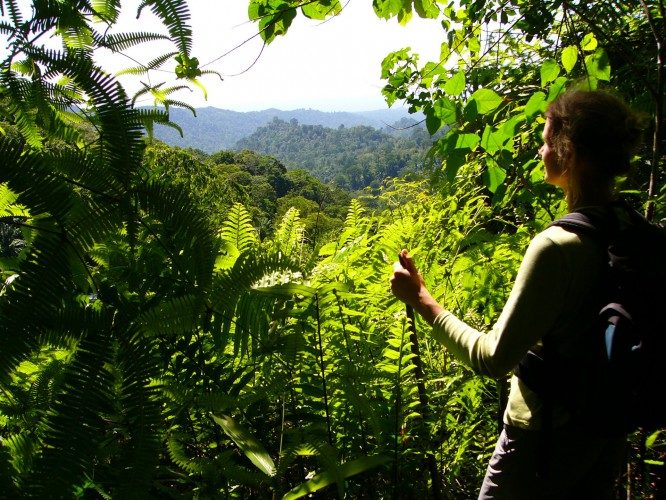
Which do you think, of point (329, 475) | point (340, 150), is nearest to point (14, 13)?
point (329, 475)

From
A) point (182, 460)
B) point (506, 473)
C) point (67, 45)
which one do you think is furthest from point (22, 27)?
point (506, 473)

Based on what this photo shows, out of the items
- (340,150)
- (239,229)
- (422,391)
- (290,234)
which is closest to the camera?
(422,391)

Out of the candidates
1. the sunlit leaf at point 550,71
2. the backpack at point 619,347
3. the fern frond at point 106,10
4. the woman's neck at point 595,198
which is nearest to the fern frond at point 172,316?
the fern frond at point 106,10

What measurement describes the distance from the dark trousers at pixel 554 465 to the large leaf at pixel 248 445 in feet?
2.14

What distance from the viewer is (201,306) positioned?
28.9 inches

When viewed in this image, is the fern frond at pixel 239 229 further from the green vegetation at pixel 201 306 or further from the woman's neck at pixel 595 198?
the woman's neck at pixel 595 198

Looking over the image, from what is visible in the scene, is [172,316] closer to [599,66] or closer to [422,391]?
[422,391]

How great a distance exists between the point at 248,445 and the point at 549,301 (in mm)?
743

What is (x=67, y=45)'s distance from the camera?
95 centimetres

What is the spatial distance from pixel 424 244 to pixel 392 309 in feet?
1.33

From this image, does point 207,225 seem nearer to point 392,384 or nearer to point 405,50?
point 392,384

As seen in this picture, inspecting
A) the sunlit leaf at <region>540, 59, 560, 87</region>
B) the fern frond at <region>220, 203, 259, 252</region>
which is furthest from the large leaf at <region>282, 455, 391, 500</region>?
the sunlit leaf at <region>540, 59, 560, 87</region>

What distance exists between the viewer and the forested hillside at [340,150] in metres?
124

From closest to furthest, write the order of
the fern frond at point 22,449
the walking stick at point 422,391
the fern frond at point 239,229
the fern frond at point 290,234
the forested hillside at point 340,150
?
1. the fern frond at point 22,449
2. the walking stick at point 422,391
3. the fern frond at point 239,229
4. the fern frond at point 290,234
5. the forested hillside at point 340,150
